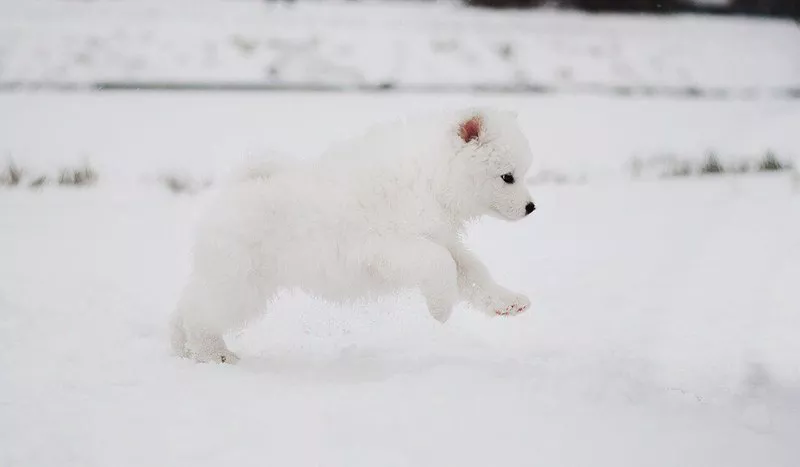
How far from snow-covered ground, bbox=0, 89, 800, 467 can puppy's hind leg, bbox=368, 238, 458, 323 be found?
0.33 m

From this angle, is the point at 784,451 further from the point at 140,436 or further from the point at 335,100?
the point at 335,100

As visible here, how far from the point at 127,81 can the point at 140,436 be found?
1130 centimetres

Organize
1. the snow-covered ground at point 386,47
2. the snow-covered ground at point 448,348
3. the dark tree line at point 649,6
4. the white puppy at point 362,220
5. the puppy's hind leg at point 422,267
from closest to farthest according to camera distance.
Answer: the snow-covered ground at point 448,348, the puppy's hind leg at point 422,267, the white puppy at point 362,220, the snow-covered ground at point 386,47, the dark tree line at point 649,6

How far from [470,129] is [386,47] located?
36.3 feet

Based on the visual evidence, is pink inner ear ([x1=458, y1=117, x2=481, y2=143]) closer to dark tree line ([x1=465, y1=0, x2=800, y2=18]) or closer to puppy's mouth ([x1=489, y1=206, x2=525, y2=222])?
puppy's mouth ([x1=489, y1=206, x2=525, y2=222])

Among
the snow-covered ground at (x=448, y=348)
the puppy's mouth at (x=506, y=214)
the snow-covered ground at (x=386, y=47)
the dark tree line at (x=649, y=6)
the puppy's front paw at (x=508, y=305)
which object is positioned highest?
the dark tree line at (x=649, y=6)

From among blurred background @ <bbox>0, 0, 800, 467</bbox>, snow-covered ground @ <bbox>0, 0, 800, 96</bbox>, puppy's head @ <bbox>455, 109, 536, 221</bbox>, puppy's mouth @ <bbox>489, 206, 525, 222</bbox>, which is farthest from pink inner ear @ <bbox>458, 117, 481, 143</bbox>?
snow-covered ground @ <bbox>0, 0, 800, 96</bbox>

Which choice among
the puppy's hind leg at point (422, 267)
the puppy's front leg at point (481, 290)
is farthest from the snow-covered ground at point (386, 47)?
the puppy's hind leg at point (422, 267)

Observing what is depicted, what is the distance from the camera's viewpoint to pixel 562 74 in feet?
49.7

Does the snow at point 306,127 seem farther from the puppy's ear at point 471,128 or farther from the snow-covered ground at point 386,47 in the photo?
the puppy's ear at point 471,128

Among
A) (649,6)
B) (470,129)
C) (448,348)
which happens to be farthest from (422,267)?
(649,6)

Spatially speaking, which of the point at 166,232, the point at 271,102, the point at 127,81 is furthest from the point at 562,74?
the point at 166,232

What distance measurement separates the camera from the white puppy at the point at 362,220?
3.42m

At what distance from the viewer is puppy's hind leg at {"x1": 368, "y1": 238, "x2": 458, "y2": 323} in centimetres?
331
